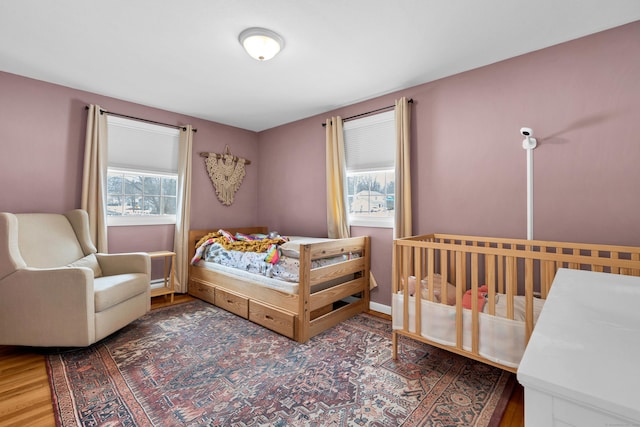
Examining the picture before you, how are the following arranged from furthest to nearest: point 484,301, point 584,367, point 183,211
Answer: point 183,211 < point 484,301 < point 584,367

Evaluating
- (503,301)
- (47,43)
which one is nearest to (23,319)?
(47,43)

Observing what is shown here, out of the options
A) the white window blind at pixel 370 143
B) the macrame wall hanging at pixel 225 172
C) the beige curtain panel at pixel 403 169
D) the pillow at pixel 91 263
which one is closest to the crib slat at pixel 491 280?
the beige curtain panel at pixel 403 169

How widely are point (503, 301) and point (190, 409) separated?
2.07 m

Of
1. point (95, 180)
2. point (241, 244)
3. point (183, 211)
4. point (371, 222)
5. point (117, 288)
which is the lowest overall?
point (117, 288)

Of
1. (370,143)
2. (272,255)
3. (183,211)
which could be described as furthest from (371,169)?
(183,211)

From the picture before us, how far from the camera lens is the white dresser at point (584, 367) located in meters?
0.41

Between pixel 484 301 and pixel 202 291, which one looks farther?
pixel 202 291

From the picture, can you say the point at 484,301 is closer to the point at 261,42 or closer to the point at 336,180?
the point at 336,180

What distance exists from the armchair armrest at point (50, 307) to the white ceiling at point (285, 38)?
1694 mm

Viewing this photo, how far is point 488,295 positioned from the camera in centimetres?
167

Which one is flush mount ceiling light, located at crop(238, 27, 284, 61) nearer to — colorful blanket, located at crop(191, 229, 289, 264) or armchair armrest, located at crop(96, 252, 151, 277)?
colorful blanket, located at crop(191, 229, 289, 264)

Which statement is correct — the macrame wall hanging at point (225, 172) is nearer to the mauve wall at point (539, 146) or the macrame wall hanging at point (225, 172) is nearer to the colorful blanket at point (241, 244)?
the colorful blanket at point (241, 244)

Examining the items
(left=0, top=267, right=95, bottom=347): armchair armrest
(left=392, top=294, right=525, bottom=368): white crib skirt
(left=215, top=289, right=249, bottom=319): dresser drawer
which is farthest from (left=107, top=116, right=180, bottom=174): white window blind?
(left=392, top=294, right=525, bottom=368): white crib skirt

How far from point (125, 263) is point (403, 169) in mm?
2799
